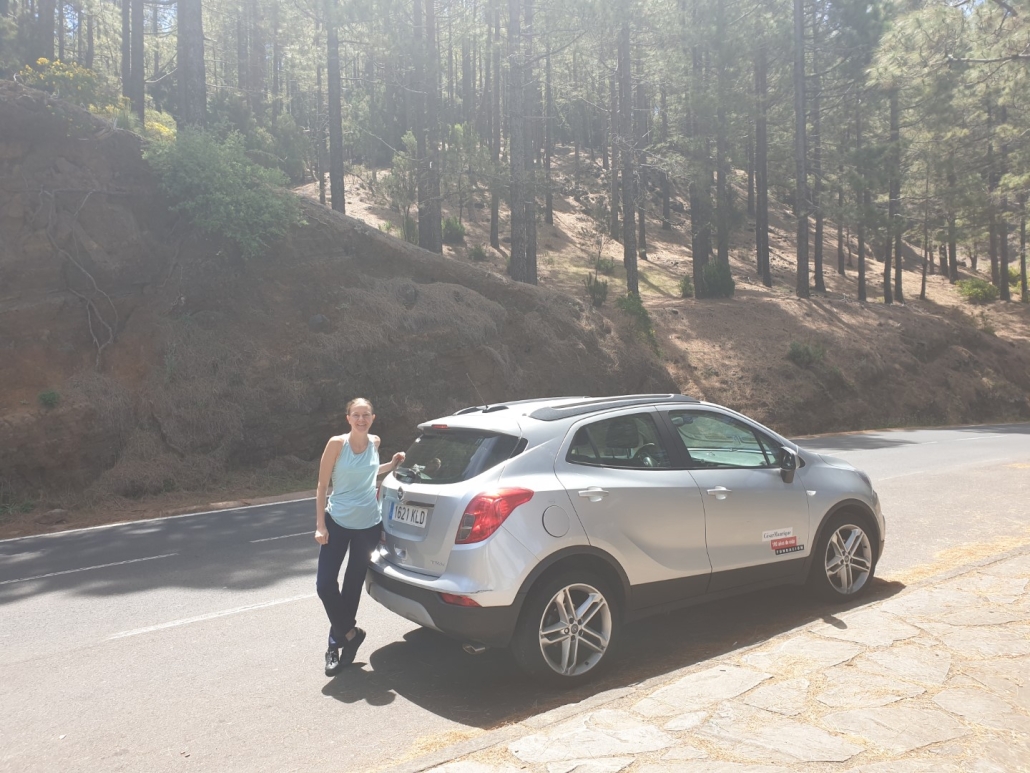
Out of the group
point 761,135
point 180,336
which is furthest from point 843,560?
point 761,135

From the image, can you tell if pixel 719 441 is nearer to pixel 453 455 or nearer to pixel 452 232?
pixel 453 455

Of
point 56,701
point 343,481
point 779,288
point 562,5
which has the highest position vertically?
point 562,5

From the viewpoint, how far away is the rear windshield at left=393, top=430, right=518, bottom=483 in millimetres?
5316

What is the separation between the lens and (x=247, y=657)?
6004 mm

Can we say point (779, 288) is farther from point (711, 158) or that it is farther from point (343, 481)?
point (343, 481)

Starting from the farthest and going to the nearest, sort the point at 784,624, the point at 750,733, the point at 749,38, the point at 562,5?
the point at 749,38 < the point at 562,5 < the point at 784,624 < the point at 750,733

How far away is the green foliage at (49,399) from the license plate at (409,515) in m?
11.6

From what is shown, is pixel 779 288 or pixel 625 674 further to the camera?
pixel 779 288

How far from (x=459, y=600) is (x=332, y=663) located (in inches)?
48.8

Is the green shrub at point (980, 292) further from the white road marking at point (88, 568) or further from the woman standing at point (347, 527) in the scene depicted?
the woman standing at point (347, 527)

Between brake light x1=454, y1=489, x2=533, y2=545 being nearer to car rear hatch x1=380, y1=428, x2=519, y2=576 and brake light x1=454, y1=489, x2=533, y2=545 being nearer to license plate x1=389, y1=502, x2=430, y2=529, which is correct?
car rear hatch x1=380, y1=428, x2=519, y2=576

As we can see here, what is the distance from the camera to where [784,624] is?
635 cm

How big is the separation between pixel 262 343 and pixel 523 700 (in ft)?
46.2

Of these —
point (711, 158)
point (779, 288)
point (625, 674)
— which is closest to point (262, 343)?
point (625, 674)
